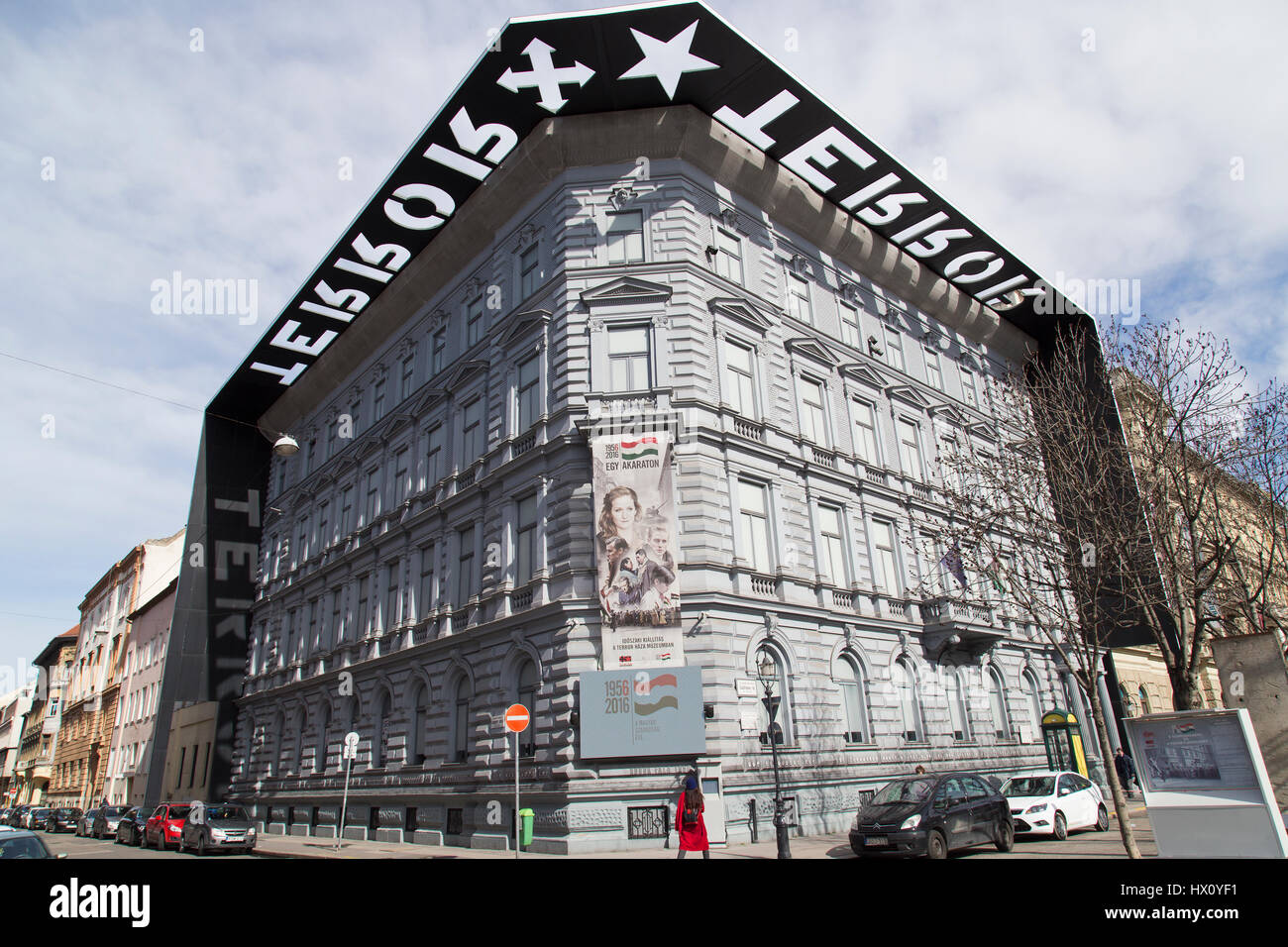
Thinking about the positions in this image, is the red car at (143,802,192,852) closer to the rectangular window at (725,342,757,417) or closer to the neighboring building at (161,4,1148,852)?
the neighboring building at (161,4,1148,852)

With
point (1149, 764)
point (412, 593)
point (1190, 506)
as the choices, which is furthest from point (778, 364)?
point (1149, 764)

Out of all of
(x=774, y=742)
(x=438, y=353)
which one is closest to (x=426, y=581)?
(x=438, y=353)

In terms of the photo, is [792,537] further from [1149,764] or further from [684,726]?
[1149,764]

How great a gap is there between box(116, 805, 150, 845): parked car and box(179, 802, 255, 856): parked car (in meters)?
7.88

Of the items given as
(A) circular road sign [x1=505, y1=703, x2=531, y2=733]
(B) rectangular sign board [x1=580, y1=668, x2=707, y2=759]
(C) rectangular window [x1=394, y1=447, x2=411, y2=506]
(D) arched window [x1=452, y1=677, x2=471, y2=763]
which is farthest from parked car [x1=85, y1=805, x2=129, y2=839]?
(A) circular road sign [x1=505, y1=703, x2=531, y2=733]

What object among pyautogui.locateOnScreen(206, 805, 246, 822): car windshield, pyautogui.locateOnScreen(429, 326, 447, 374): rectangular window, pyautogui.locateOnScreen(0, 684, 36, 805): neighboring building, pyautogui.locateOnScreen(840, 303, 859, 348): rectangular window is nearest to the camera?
pyautogui.locateOnScreen(206, 805, 246, 822): car windshield

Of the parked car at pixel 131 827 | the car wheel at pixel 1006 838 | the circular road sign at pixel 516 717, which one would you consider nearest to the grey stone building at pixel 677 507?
the circular road sign at pixel 516 717

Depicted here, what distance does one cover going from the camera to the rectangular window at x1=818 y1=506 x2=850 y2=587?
2497 cm

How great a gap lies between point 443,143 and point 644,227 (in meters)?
7.90

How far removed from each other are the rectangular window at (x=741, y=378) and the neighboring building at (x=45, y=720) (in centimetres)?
8583

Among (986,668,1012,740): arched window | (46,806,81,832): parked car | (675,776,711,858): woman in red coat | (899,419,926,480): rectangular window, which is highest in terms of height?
(899,419,926,480): rectangular window
